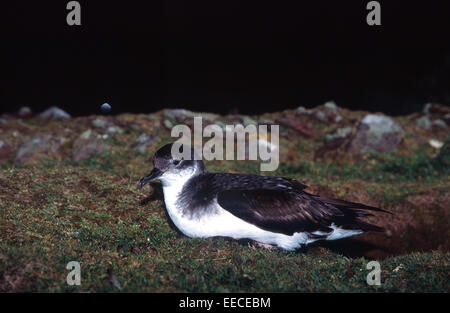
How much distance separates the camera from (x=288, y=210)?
570cm

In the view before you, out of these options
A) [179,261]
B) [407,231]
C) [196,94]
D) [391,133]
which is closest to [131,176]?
[179,261]

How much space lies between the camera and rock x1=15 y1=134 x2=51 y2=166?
373 inches

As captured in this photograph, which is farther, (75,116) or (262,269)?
(75,116)

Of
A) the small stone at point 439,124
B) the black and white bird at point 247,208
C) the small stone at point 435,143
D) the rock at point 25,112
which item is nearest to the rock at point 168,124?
the rock at point 25,112

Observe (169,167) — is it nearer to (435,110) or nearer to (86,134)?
(86,134)

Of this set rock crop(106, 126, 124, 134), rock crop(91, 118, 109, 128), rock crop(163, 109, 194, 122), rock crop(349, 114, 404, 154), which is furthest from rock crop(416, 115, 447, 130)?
rock crop(91, 118, 109, 128)

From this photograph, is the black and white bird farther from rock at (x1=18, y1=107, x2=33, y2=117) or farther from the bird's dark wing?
rock at (x1=18, y1=107, x2=33, y2=117)

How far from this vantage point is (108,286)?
400cm

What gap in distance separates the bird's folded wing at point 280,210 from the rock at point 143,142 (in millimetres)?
4745

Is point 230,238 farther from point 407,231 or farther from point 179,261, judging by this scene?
point 407,231

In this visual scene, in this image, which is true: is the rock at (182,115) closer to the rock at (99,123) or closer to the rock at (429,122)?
the rock at (99,123)

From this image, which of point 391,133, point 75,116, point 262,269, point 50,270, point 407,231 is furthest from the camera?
point 75,116

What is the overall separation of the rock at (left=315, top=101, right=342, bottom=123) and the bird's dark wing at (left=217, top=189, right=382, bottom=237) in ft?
21.9

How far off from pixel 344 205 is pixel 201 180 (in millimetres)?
2066
